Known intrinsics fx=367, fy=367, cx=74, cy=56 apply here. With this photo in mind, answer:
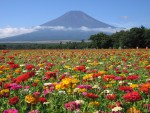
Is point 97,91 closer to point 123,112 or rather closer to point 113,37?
point 123,112

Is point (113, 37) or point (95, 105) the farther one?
point (113, 37)

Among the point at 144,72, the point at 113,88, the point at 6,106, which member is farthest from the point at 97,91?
the point at 144,72

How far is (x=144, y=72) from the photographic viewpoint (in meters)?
9.99

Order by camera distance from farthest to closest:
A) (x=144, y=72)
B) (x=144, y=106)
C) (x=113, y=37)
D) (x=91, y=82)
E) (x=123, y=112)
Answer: (x=113, y=37)
(x=144, y=72)
(x=91, y=82)
(x=144, y=106)
(x=123, y=112)

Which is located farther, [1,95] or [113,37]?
[113,37]

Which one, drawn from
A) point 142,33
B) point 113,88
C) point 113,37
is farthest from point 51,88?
point 113,37

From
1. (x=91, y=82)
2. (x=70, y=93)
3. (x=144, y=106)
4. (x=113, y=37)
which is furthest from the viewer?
(x=113, y=37)

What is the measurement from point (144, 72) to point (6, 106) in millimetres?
5132

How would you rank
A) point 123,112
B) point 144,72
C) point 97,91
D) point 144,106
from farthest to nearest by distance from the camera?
point 144,72 < point 97,91 < point 144,106 < point 123,112

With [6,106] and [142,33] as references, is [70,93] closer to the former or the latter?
[6,106]

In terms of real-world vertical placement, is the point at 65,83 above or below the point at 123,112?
above

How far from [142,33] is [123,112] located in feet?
234

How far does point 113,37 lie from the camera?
87438 mm

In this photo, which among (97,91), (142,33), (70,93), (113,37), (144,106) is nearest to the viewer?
(144,106)
